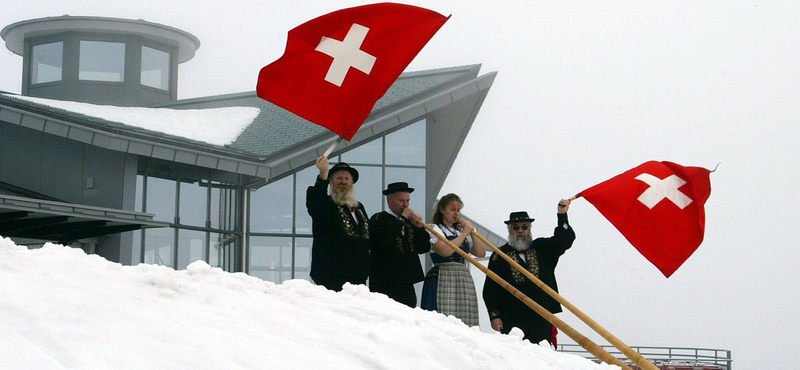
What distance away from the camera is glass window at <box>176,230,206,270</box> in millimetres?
18297

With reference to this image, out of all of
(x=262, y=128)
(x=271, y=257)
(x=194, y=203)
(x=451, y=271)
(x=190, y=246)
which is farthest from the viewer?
(x=262, y=128)

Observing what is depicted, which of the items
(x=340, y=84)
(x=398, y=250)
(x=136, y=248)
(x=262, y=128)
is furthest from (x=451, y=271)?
(x=262, y=128)

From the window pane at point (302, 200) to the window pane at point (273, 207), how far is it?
0.42 ft

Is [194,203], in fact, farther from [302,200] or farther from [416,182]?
[416,182]

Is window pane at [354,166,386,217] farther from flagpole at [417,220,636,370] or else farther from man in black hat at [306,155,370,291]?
man in black hat at [306,155,370,291]

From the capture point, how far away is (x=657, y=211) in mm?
9297

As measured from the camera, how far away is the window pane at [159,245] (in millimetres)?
17641

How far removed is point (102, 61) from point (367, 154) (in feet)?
23.2

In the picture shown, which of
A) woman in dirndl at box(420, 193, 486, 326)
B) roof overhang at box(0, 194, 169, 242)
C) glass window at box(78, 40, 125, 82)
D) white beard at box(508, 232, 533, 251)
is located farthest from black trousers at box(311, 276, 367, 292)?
glass window at box(78, 40, 125, 82)

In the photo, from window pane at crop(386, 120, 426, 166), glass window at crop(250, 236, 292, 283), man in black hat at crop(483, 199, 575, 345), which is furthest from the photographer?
window pane at crop(386, 120, 426, 166)

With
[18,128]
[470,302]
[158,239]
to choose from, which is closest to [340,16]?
[470,302]

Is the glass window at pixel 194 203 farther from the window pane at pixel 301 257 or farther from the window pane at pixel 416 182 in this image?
the window pane at pixel 416 182

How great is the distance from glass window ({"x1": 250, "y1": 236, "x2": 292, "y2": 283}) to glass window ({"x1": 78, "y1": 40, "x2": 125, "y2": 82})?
5957 mm

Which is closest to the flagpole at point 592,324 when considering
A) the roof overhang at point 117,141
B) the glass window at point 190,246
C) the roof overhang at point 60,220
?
the roof overhang at point 60,220
